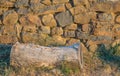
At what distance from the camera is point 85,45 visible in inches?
270

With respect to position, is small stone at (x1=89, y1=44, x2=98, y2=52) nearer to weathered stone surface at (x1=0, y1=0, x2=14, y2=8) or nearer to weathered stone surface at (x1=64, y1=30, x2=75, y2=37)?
weathered stone surface at (x1=64, y1=30, x2=75, y2=37)

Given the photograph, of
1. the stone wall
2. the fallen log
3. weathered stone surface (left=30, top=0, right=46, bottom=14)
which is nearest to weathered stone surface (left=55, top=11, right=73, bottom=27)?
the stone wall

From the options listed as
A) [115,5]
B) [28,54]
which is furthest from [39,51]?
[115,5]

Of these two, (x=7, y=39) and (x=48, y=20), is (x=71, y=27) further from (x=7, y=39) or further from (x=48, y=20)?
(x=7, y=39)

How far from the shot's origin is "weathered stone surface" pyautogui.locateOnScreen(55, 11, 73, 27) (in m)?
6.77

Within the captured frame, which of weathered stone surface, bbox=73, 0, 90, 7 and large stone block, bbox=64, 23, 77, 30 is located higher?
weathered stone surface, bbox=73, 0, 90, 7

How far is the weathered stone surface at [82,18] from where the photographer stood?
A: 22.0 ft

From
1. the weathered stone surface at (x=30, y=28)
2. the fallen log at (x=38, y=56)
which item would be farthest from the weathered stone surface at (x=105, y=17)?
the weathered stone surface at (x=30, y=28)

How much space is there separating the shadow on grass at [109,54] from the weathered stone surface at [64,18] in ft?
2.46

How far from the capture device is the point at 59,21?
680cm

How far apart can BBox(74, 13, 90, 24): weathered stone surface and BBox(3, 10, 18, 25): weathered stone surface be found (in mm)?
1122

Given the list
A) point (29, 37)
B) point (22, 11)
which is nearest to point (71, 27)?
point (29, 37)

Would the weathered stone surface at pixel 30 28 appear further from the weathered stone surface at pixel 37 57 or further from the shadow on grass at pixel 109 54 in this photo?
the shadow on grass at pixel 109 54

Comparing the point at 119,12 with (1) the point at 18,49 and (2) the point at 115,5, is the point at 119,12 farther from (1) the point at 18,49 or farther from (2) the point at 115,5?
(1) the point at 18,49
